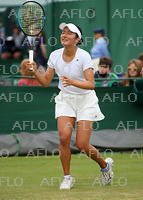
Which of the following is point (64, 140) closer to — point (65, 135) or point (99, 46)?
point (65, 135)

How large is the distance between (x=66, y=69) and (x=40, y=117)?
99.9 inches

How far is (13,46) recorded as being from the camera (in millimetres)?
10758

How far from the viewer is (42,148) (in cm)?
591

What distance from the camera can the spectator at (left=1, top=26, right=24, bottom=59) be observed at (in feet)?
34.7

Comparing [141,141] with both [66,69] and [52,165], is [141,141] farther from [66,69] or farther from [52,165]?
[66,69]

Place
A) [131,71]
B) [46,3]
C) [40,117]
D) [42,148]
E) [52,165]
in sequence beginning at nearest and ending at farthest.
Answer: [52,165] → [42,148] → [40,117] → [131,71] → [46,3]

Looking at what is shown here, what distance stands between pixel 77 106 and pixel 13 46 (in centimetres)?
711

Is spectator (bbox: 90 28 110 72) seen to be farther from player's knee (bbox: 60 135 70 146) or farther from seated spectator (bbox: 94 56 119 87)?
player's knee (bbox: 60 135 70 146)

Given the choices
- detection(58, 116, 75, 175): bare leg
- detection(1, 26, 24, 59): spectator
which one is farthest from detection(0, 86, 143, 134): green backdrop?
detection(1, 26, 24, 59): spectator

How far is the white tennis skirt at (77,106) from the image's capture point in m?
3.94

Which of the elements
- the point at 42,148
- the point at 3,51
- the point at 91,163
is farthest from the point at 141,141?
the point at 3,51

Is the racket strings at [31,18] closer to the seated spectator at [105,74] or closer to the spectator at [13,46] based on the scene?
the seated spectator at [105,74]

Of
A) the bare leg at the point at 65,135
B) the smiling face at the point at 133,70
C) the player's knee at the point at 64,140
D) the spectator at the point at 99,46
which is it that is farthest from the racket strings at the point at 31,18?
the spectator at the point at 99,46

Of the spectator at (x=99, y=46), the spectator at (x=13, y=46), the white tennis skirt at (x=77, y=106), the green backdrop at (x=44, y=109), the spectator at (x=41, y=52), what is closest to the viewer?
the white tennis skirt at (x=77, y=106)
